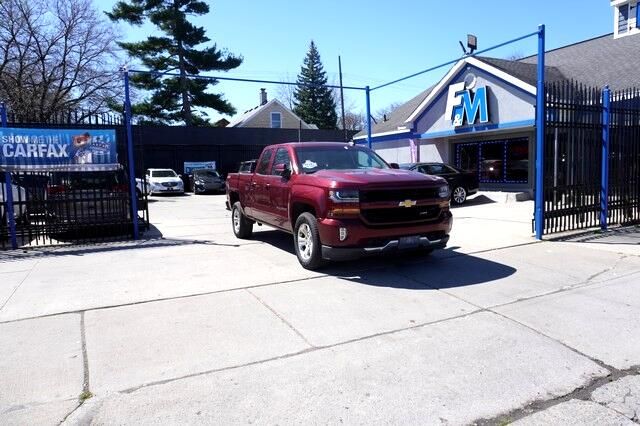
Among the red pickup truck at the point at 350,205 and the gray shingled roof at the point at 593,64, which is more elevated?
the gray shingled roof at the point at 593,64

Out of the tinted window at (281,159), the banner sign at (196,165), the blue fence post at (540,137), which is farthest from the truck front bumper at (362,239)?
the banner sign at (196,165)

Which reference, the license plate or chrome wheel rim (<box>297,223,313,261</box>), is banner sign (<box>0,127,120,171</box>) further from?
the license plate

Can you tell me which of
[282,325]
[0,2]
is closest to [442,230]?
[282,325]

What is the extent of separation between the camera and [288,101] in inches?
2781

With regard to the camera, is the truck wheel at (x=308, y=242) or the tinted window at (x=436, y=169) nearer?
the truck wheel at (x=308, y=242)

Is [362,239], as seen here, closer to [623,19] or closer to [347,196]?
[347,196]

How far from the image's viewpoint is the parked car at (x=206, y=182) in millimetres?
27094

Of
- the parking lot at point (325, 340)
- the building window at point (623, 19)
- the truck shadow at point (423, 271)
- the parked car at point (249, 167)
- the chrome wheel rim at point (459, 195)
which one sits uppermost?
the building window at point (623, 19)

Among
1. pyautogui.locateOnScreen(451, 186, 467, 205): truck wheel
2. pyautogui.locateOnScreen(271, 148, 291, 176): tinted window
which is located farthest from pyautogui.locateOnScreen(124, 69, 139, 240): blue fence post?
pyautogui.locateOnScreen(451, 186, 467, 205): truck wheel

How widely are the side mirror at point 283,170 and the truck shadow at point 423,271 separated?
155 centimetres

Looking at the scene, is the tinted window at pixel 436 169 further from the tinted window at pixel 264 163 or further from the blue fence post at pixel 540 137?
the tinted window at pixel 264 163

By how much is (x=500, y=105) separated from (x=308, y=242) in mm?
14432

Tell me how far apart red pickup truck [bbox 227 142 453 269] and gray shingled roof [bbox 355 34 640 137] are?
13.1 meters

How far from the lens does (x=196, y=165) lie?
99.6 ft
